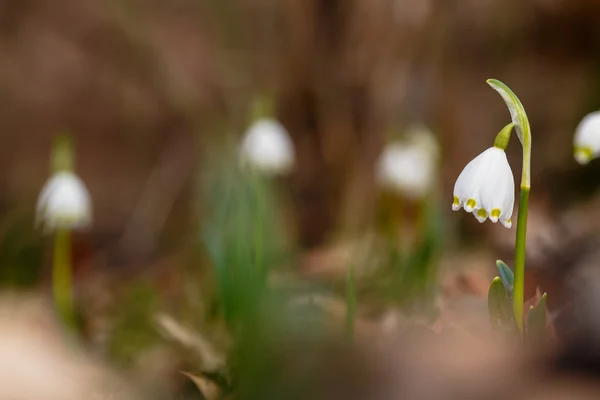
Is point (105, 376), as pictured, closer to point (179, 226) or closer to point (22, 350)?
point (22, 350)

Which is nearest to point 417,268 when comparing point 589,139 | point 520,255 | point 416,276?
point 416,276

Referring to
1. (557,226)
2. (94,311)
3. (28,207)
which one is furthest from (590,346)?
(28,207)

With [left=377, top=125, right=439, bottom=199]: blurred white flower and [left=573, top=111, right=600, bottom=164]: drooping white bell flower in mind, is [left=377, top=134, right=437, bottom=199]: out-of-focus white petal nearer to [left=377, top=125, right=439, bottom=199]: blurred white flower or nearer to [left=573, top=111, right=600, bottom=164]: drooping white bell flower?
[left=377, top=125, right=439, bottom=199]: blurred white flower

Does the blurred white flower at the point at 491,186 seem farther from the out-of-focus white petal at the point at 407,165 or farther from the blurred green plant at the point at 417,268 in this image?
the out-of-focus white petal at the point at 407,165

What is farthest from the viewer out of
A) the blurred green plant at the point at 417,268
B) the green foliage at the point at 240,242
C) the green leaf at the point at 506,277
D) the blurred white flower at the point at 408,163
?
the blurred white flower at the point at 408,163

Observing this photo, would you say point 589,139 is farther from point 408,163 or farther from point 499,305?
point 408,163

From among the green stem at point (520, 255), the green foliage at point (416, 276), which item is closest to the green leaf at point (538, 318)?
the green stem at point (520, 255)

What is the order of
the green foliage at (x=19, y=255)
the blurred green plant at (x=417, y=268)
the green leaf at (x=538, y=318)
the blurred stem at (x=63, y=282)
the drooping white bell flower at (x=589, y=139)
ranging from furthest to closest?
the green foliage at (x=19, y=255) → the blurred stem at (x=63, y=282) → the blurred green plant at (x=417, y=268) → the drooping white bell flower at (x=589, y=139) → the green leaf at (x=538, y=318)
